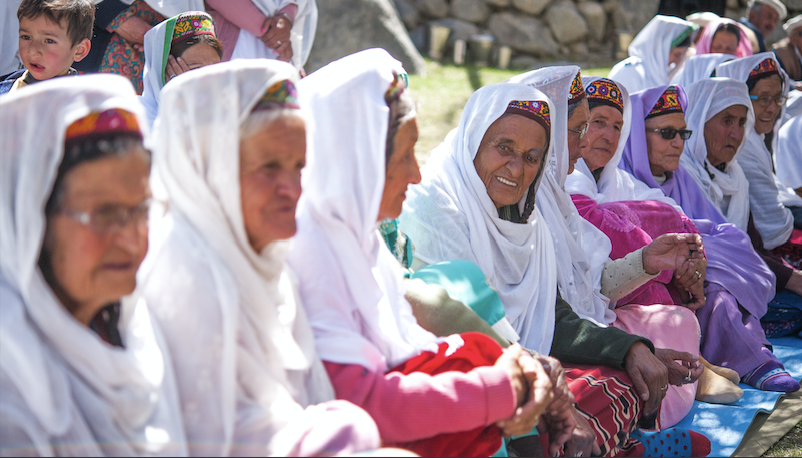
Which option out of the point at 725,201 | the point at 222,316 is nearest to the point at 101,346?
the point at 222,316

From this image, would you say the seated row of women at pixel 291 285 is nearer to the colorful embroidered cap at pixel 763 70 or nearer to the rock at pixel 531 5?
the colorful embroidered cap at pixel 763 70

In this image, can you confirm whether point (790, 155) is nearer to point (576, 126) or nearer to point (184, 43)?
point (576, 126)

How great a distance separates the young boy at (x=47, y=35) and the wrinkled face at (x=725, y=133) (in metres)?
4.29

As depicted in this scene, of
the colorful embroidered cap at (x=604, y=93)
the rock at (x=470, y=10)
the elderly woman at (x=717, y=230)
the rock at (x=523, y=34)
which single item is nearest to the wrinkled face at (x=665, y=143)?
→ the elderly woman at (x=717, y=230)

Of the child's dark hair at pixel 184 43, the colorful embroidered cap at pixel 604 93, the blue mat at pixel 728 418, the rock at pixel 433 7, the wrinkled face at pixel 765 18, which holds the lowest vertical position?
the blue mat at pixel 728 418

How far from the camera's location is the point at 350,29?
10797mm

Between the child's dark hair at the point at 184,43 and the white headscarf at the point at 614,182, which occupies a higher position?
the child's dark hair at the point at 184,43

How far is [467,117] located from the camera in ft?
11.0

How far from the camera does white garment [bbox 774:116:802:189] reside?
21.4ft

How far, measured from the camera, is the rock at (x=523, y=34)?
1463cm

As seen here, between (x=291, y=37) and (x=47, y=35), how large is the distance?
1889 millimetres

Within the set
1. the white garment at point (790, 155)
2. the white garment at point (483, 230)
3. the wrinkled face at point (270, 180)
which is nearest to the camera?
the wrinkled face at point (270, 180)

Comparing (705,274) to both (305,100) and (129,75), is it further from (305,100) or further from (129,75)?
(129,75)

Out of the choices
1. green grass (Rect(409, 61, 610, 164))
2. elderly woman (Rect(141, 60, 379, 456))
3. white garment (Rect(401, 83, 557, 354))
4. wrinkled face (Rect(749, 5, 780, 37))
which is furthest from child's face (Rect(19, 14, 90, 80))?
wrinkled face (Rect(749, 5, 780, 37))
